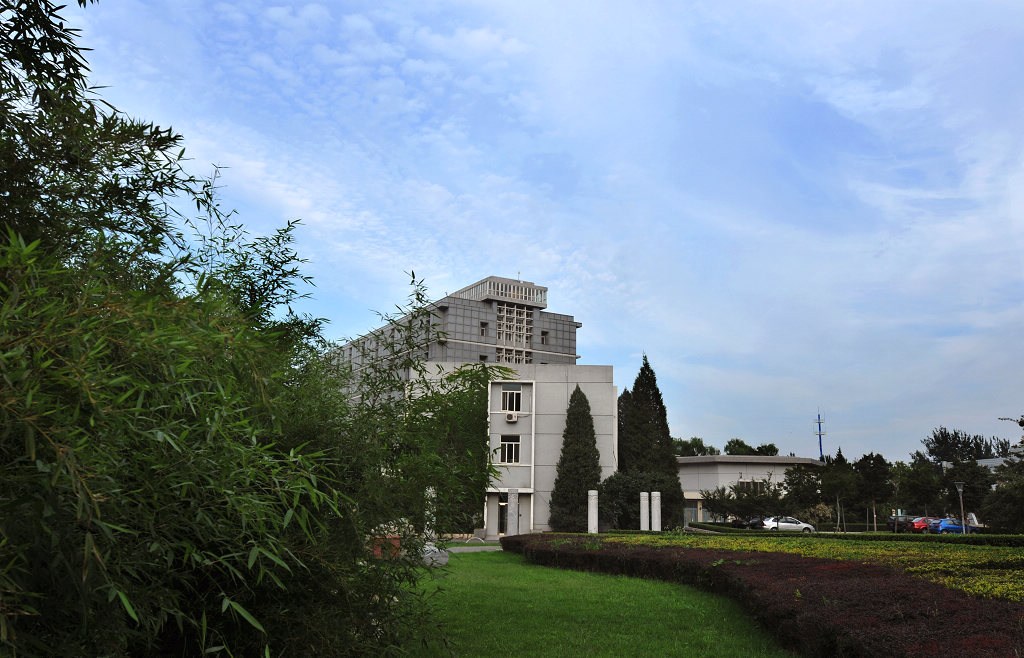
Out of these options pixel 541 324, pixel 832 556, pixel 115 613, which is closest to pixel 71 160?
pixel 115 613

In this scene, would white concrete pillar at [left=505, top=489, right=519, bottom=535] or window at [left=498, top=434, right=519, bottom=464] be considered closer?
white concrete pillar at [left=505, top=489, right=519, bottom=535]

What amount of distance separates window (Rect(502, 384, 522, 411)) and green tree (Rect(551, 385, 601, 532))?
218cm

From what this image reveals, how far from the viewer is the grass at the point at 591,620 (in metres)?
6.04

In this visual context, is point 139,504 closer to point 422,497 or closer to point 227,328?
point 227,328

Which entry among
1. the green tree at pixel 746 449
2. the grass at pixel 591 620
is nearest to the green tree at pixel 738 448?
the green tree at pixel 746 449

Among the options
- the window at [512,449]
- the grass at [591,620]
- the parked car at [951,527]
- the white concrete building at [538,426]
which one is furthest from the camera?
the parked car at [951,527]

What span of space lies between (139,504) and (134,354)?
0.41 m

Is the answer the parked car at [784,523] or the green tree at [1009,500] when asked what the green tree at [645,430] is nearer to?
the parked car at [784,523]

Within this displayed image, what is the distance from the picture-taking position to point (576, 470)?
97.1 feet

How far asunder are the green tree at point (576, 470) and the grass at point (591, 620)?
18.6 meters

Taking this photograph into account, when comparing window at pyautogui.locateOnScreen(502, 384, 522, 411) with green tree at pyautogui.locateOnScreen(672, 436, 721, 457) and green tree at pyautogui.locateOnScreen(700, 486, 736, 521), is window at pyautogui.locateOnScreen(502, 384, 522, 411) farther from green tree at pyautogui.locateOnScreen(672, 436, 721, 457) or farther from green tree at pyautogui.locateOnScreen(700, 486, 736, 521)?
green tree at pyautogui.locateOnScreen(672, 436, 721, 457)

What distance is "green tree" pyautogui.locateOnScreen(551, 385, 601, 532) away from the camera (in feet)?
A: 95.9

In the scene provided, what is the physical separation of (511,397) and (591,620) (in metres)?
24.2

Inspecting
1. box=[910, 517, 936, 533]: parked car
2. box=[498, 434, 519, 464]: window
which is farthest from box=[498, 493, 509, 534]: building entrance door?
box=[910, 517, 936, 533]: parked car
